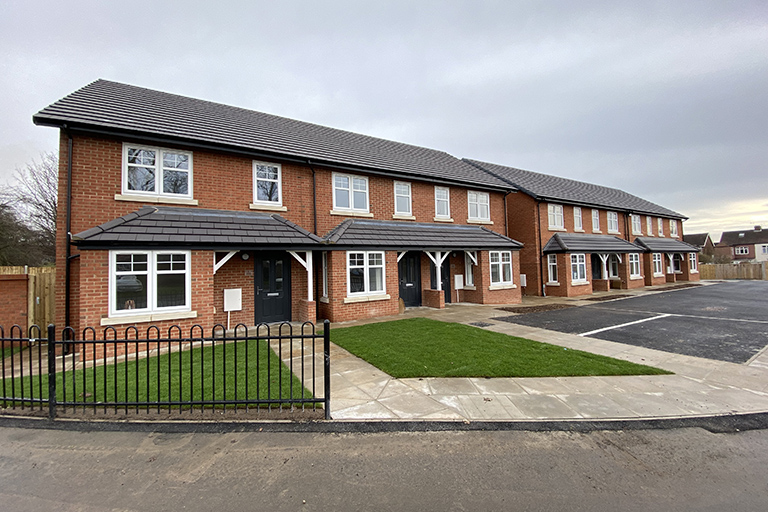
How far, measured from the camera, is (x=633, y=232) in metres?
25.9

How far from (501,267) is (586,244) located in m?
7.62

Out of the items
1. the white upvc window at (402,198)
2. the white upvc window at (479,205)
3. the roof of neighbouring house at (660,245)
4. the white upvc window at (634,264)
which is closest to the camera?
the white upvc window at (402,198)

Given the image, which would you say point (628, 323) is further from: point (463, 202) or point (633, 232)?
point (633, 232)

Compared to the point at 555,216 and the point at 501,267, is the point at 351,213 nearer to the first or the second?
the point at 501,267

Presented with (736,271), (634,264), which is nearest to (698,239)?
(736,271)

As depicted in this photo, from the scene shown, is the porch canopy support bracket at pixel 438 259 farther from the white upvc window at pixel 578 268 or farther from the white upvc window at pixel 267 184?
the white upvc window at pixel 578 268

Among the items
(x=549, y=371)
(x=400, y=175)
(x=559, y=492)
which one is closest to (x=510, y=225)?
(x=400, y=175)

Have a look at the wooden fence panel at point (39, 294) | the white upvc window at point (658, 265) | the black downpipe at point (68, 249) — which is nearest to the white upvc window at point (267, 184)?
the black downpipe at point (68, 249)

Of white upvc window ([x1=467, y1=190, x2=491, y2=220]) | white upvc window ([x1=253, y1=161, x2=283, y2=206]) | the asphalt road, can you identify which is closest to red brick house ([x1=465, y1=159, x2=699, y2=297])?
white upvc window ([x1=467, y1=190, x2=491, y2=220])

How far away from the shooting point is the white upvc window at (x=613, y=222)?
2408 cm

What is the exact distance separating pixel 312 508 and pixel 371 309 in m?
9.37

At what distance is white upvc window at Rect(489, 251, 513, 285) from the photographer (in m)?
15.9

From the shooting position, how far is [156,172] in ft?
31.6

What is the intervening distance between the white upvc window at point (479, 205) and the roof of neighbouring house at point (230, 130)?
0.59 meters
